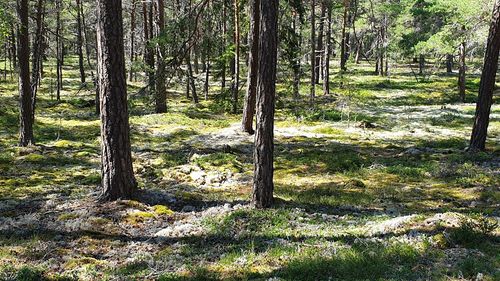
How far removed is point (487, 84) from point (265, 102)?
9.34m

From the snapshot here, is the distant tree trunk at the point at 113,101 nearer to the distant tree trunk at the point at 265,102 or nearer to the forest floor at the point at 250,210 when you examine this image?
the forest floor at the point at 250,210

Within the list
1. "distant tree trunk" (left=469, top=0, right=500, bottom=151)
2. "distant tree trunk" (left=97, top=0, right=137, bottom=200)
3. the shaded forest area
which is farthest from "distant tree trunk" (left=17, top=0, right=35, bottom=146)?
"distant tree trunk" (left=469, top=0, right=500, bottom=151)

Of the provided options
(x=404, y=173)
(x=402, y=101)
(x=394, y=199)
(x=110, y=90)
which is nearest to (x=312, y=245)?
(x=394, y=199)

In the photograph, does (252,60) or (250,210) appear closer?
(250,210)

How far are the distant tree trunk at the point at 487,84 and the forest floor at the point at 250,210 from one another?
2.78 ft

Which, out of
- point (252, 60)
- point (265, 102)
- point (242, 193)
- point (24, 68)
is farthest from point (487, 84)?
point (24, 68)

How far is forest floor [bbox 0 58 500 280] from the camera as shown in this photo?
619cm

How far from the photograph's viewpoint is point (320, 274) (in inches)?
227

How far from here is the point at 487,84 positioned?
13758 millimetres

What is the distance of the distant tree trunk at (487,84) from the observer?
43.2ft

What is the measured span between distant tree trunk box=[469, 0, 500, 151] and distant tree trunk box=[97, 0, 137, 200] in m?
11.4

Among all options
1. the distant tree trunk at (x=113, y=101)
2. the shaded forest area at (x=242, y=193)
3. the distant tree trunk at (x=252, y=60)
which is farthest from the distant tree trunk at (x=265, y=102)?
the distant tree trunk at (x=252, y=60)

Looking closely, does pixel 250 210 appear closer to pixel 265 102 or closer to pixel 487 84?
pixel 265 102

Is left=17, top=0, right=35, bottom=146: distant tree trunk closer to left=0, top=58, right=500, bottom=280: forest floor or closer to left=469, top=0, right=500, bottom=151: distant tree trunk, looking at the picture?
left=0, top=58, right=500, bottom=280: forest floor
